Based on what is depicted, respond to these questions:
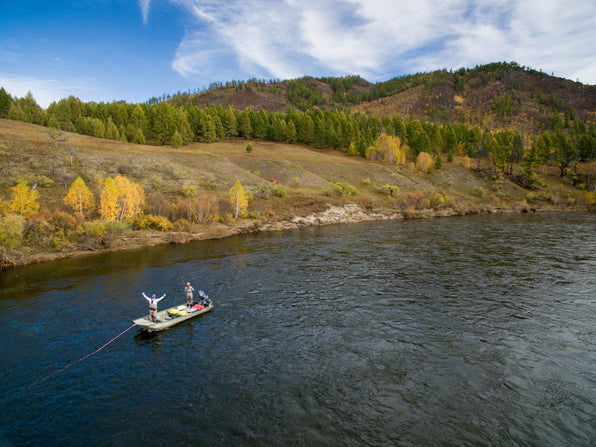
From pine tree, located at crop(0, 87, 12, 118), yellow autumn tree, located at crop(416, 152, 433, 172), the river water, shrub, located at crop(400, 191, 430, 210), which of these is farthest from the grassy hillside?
pine tree, located at crop(0, 87, 12, 118)

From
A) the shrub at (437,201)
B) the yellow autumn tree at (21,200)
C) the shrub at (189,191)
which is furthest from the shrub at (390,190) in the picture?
the yellow autumn tree at (21,200)

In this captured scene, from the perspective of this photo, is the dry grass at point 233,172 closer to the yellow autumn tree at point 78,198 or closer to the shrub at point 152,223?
the yellow autumn tree at point 78,198

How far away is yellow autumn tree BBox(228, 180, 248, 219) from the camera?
2215 inches

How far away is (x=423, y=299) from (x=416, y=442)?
13.5 metres

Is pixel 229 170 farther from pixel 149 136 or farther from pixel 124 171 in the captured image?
pixel 149 136

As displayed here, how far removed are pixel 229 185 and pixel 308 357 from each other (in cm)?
6066

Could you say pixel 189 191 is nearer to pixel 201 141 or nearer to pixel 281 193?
pixel 281 193

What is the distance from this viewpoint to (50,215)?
37.6 metres

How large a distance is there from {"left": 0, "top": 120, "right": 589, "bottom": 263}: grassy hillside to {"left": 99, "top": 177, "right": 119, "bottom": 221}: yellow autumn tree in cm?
291

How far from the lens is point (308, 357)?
50.4ft

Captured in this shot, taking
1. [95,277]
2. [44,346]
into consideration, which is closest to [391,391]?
[44,346]

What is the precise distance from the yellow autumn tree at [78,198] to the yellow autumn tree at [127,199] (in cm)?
406

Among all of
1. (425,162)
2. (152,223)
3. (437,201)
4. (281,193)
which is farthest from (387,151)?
(152,223)

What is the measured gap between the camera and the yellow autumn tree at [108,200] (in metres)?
42.8
